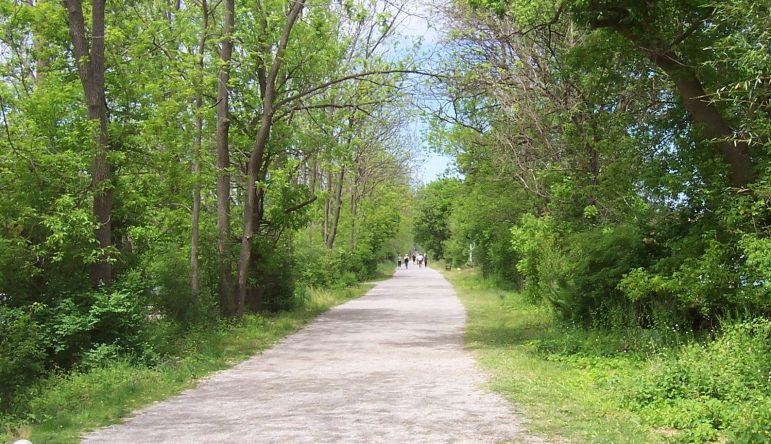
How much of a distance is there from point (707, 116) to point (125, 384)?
9.44m

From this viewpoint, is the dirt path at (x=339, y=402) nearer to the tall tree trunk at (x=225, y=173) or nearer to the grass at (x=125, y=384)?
the grass at (x=125, y=384)

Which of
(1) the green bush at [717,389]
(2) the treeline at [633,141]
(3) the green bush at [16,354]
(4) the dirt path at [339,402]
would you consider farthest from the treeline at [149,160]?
(1) the green bush at [717,389]

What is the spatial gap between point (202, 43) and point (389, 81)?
475cm

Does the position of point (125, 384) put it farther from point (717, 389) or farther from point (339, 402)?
point (717, 389)

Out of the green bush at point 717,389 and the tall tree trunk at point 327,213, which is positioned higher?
the tall tree trunk at point 327,213

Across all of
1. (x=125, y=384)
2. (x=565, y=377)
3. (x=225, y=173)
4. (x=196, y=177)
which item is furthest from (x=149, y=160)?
(x=565, y=377)

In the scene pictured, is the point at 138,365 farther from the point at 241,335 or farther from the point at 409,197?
the point at 409,197

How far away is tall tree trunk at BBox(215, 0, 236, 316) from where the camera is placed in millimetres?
17438

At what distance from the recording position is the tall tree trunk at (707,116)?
10180mm

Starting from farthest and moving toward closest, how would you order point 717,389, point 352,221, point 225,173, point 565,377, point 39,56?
point 352,221 → point 225,173 → point 39,56 → point 565,377 → point 717,389

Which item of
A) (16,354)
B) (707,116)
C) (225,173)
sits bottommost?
(16,354)

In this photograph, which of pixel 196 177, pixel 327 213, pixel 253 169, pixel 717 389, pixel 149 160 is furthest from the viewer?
pixel 327 213

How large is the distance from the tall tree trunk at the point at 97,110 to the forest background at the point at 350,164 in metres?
0.04

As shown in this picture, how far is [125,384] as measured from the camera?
9.44 metres
